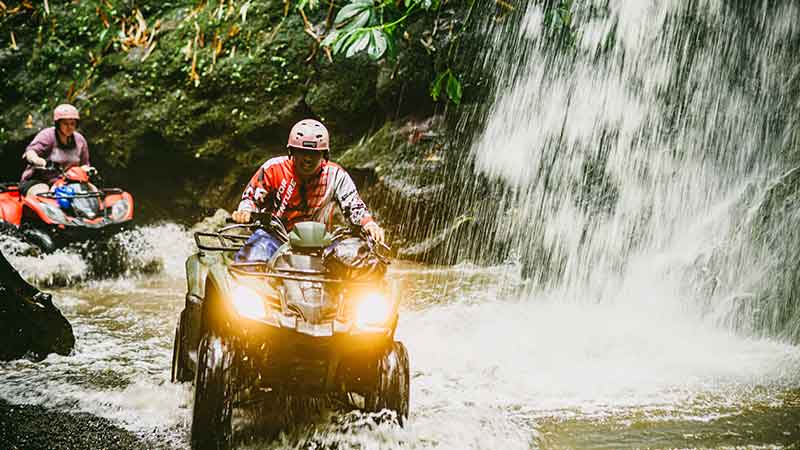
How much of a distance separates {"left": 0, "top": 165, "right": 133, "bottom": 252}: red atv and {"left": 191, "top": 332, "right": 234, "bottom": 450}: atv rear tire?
4.94 metres

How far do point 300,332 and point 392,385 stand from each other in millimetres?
666

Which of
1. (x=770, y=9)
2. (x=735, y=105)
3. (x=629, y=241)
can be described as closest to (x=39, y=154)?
(x=629, y=241)

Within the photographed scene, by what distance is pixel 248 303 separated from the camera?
3.32 metres

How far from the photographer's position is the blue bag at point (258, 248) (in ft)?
12.4

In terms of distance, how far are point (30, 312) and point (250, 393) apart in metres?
2.21

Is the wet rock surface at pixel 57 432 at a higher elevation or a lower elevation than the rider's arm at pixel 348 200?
lower

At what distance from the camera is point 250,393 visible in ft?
11.4

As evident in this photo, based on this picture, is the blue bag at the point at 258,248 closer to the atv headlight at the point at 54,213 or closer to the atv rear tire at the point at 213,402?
the atv rear tire at the point at 213,402

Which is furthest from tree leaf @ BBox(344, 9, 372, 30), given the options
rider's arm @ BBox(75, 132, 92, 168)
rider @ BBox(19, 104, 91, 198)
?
rider's arm @ BBox(75, 132, 92, 168)

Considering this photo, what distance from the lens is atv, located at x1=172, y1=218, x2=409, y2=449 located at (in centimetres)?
321

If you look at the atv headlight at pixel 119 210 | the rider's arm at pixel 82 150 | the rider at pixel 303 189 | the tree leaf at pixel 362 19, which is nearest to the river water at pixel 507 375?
the atv headlight at pixel 119 210

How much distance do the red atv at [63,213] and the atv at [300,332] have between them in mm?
4395

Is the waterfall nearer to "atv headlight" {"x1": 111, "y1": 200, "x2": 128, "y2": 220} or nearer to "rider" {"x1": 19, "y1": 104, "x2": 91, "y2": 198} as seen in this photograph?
"atv headlight" {"x1": 111, "y1": 200, "x2": 128, "y2": 220}

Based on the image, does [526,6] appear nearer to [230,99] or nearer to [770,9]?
[770,9]
